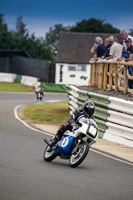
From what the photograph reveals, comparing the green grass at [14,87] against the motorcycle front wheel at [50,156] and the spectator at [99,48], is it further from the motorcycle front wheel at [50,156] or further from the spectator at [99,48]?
the motorcycle front wheel at [50,156]

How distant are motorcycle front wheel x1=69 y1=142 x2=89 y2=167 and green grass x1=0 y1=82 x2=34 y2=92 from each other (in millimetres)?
40324

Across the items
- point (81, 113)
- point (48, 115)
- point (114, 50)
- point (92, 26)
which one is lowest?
point (48, 115)

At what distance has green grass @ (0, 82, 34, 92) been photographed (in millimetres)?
50919

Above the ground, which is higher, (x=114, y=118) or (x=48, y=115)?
(x=114, y=118)

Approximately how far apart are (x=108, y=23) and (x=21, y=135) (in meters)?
97.3

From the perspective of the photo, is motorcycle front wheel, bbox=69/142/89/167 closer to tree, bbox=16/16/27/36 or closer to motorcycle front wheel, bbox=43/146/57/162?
motorcycle front wheel, bbox=43/146/57/162

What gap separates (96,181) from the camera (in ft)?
29.6

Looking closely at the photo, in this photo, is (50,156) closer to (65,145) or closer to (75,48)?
(65,145)

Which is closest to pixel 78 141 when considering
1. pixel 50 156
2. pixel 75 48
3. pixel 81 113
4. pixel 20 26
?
pixel 81 113

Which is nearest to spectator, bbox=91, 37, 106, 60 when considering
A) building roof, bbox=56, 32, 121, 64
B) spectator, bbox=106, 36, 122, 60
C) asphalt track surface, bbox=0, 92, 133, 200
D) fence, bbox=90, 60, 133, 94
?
fence, bbox=90, 60, 133, 94

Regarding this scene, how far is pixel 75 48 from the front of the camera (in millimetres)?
76125

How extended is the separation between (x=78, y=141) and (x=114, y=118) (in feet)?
17.1

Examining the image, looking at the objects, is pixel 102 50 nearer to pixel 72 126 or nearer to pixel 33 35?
pixel 72 126

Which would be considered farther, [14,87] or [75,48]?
[75,48]
